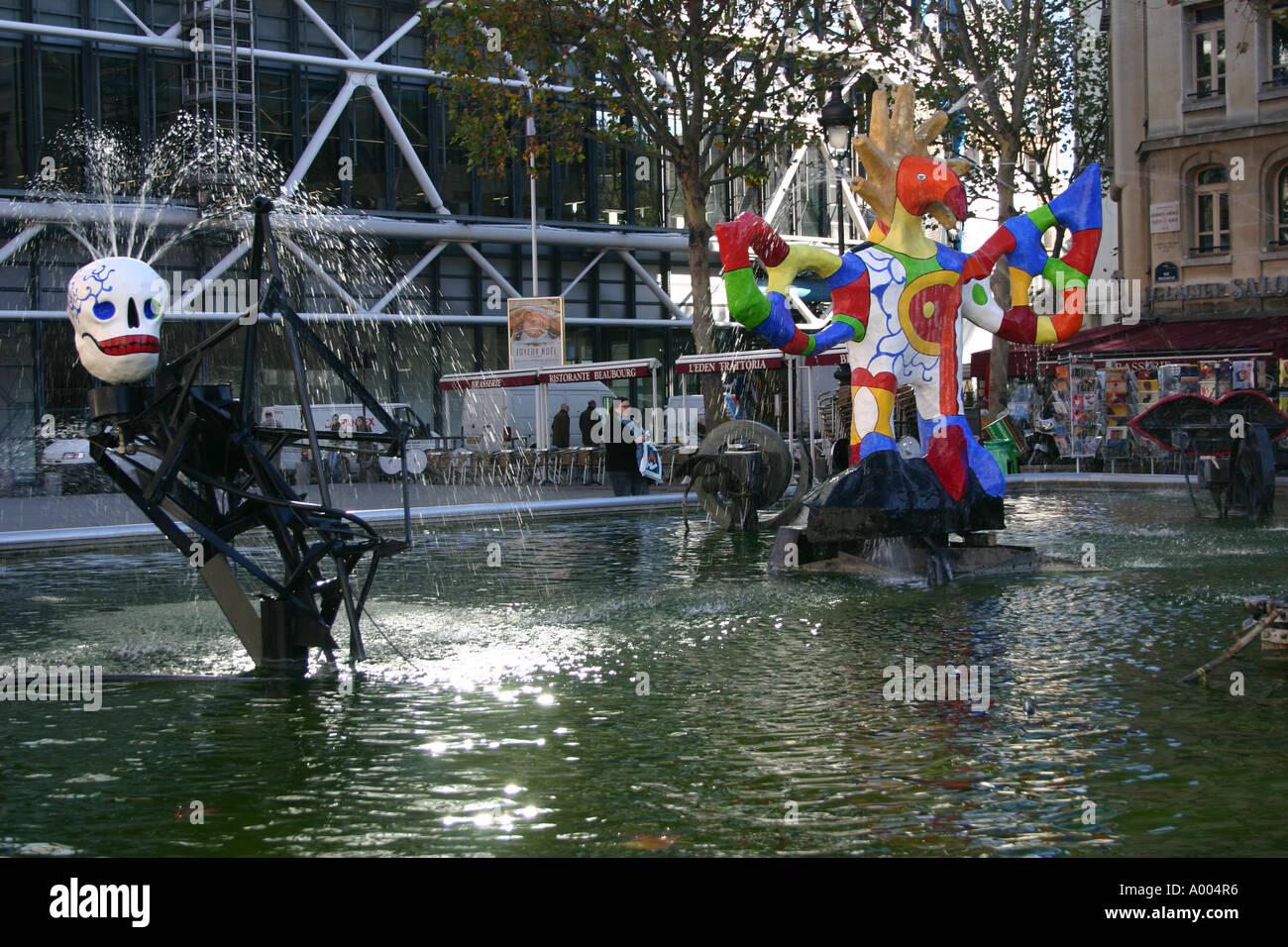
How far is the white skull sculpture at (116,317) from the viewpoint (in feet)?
24.3

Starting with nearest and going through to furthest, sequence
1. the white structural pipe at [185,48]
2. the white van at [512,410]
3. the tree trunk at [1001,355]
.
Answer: the tree trunk at [1001,355], the white van at [512,410], the white structural pipe at [185,48]

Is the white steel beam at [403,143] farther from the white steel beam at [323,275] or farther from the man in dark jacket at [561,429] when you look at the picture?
the man in dark jacket at [561,429]

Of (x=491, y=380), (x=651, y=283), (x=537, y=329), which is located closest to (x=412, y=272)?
(x=651, y=283)

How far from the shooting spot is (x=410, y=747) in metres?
6.38

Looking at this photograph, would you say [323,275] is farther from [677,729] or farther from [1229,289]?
[677,729]

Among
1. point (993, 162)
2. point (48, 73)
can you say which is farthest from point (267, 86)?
point (993, 162)

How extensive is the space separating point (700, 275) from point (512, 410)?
11709 millimetres

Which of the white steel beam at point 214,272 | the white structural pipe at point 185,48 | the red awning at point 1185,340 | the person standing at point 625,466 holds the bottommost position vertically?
the person standing at point 625,466

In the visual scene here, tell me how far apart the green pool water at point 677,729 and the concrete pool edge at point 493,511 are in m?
4.61

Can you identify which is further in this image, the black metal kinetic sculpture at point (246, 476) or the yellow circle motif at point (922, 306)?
the yellow circle motif at point (922, 306)

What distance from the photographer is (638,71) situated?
26.1m

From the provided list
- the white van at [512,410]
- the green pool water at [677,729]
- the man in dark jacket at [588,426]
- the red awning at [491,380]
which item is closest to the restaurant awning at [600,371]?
the red awning at [491,380]

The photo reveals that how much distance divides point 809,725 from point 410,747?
180 cm
